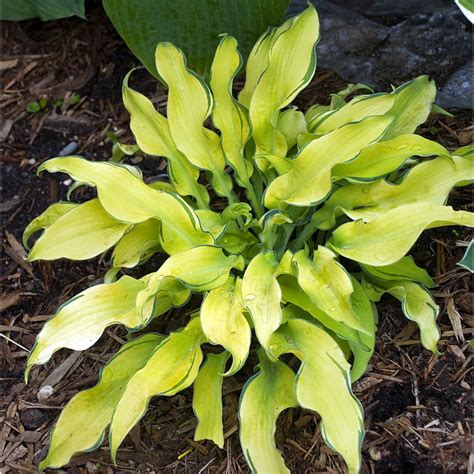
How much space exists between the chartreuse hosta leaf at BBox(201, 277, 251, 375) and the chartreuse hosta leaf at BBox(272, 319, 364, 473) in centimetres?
9

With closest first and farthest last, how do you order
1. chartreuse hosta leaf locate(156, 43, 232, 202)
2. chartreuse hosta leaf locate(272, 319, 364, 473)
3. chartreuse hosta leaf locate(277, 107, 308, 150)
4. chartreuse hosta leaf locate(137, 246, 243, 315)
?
chartreuse hosta leaf locate(272, 319, 364, 473)
chartreuse hosta leaf locate(137, 246, 243, 315)
chartreuse hosta leaf locate(156, 43, 232, 202)
chartreuse hosta leaf locate(277, 107, 308, 150)

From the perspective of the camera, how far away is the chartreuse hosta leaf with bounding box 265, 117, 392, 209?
57.5 inches

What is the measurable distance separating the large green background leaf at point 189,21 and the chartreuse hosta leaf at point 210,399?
83 cm

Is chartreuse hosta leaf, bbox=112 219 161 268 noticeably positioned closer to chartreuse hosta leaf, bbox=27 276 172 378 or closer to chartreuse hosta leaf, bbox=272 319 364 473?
chartreuse hosta leaf, bbox=27 276 172 378

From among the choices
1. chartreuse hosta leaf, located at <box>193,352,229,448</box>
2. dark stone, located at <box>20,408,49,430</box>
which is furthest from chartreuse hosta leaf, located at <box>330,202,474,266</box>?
dark stone, located at <box>20,408,49,430</box>

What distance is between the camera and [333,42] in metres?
2.04

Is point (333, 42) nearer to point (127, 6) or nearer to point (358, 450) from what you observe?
point (127, 6)

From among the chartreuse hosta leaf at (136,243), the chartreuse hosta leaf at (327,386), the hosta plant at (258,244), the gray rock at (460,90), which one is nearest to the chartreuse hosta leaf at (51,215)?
Answer: the hosta plant at (258,244)

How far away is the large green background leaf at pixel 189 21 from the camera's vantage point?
6.05ft

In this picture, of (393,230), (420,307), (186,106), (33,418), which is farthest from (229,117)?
(33,418)

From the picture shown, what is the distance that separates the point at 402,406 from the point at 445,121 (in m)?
0.80

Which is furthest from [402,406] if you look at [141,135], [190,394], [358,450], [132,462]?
[141,135]

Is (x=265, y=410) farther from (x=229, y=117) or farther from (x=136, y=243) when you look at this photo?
(x=229, y=117)

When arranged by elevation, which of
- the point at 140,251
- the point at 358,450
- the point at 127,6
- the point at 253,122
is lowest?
the point at 358,450
